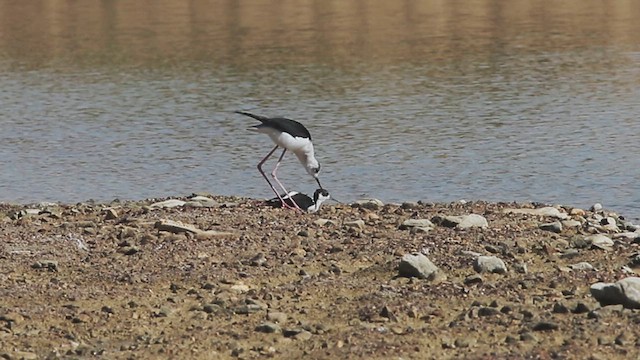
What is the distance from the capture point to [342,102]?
68.6 ft

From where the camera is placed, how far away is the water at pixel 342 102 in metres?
14.7

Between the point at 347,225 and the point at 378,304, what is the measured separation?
2466 millimetres

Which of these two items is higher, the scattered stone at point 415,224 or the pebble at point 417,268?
the pebble at point 417,268

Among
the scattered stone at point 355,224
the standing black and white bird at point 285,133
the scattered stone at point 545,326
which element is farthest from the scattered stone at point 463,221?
the scattered stone at point 545,326

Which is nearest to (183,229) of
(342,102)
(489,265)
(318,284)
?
(318,284)

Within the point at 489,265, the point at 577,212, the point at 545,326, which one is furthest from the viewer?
the point at 577,212

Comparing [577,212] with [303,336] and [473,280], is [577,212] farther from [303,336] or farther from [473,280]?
[303,336]

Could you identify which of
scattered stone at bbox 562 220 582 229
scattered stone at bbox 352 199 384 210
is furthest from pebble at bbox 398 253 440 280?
scattered stone at bbox 352 199 384 210

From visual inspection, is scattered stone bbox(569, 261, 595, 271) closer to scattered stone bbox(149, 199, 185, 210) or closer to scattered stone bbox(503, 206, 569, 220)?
scattered stone bbox(503, 206, 569, 220)

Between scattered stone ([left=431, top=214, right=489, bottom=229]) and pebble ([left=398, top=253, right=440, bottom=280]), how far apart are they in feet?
5.38

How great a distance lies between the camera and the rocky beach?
7090 millimetres

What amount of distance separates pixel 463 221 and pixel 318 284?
218 centimetres

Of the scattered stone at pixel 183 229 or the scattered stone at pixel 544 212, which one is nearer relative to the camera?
the scattered stone at pixel 183 229

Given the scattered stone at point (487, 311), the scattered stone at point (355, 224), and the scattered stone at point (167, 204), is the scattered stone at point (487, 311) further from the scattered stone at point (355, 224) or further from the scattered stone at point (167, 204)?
the scattered stone at point (167, 204)
